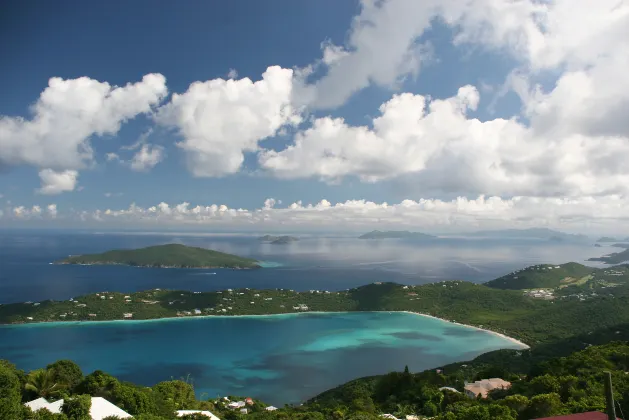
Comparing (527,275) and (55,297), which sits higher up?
(527,275)

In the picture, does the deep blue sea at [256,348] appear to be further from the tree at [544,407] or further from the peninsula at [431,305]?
the tree at [544,407]

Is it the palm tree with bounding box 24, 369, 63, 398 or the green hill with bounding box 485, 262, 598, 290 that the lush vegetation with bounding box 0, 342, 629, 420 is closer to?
the palm tree with bounding box 24, 369, 63, 398

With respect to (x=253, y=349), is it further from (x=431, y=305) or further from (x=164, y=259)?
(x=164, y=259)

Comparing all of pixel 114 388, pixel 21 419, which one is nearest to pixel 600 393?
pixel 114 388

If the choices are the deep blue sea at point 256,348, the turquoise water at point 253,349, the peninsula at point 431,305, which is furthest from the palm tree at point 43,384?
the peninsula at point 431,305

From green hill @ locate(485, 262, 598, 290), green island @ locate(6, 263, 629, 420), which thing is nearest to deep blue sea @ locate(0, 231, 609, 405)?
green island @ locate(6, 263, 629, 420)

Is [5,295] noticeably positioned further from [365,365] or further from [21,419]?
[21,419]
